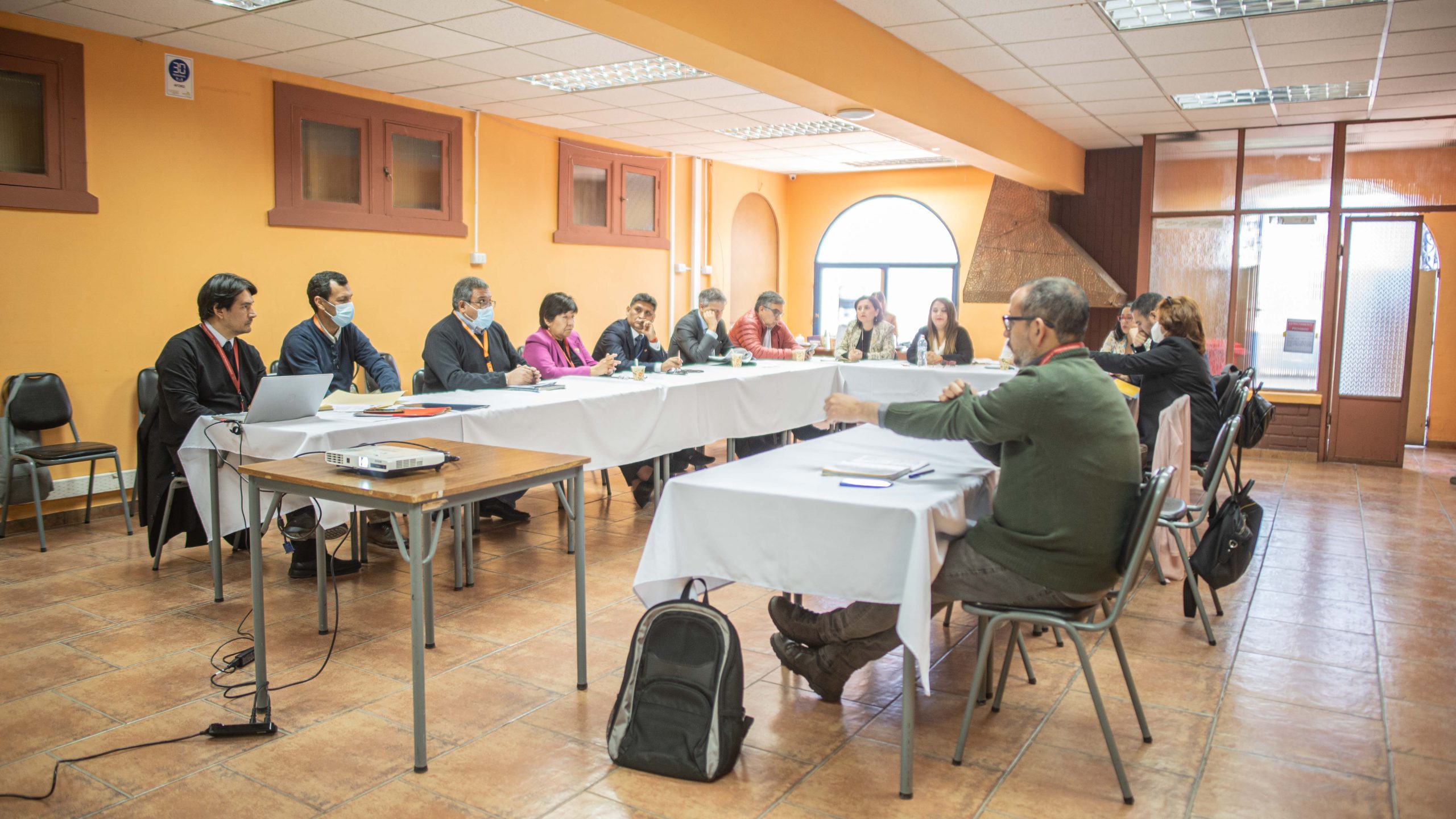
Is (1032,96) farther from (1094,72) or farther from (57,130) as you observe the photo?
(57,130)

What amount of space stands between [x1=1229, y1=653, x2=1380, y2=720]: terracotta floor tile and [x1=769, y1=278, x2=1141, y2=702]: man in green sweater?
101cm

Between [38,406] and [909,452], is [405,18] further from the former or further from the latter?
[909,452]

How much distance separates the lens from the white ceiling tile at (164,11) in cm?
434

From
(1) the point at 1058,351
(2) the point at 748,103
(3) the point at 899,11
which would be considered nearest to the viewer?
(1) the point at 1058,351

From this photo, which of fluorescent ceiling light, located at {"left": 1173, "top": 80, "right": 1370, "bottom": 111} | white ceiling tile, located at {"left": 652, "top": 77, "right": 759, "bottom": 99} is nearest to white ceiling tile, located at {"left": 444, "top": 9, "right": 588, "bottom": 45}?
white ceiling tile, located at {"left": 652, "top": 77, "right": 759, "bottom": 99}

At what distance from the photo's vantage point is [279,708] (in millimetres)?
2682

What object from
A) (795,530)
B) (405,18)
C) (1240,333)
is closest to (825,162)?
(1240,333)

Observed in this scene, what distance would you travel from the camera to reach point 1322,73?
5.84 meters

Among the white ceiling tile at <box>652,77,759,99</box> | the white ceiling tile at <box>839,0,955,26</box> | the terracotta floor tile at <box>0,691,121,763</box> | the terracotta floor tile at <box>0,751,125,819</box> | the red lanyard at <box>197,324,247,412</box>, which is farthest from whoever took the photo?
the white ceiling tile at <box>652,77,759,99</box>

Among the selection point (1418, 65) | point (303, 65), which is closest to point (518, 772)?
point (303, 65)

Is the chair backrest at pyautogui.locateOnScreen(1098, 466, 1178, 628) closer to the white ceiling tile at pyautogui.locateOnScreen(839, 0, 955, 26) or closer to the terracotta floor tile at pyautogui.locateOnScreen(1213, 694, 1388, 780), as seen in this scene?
the terracotta floor tile at pyautogui.locateOnScreen(1213, 694, 1388, 780)

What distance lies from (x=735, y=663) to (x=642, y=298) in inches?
148

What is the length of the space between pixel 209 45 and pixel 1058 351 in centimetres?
484

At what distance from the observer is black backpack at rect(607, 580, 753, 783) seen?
89.8 inches
